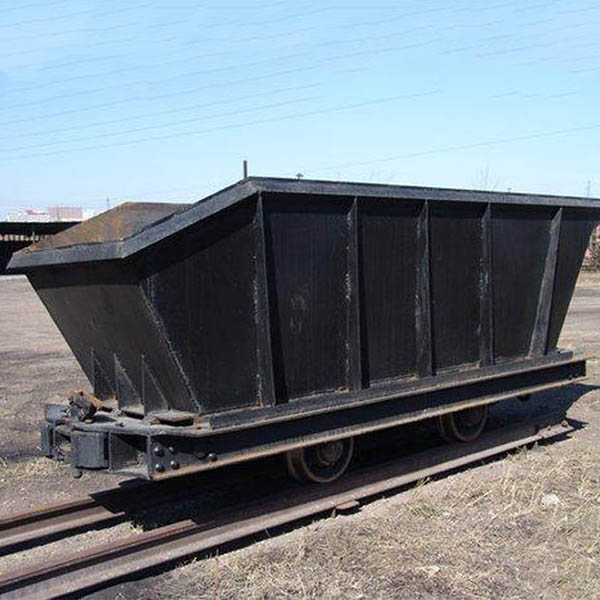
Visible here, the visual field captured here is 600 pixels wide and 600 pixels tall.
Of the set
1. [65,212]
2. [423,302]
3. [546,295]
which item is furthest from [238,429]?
[65,212]

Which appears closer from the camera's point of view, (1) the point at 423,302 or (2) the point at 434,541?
(2) the point at 434,541

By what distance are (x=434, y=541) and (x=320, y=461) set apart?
131 centimetres

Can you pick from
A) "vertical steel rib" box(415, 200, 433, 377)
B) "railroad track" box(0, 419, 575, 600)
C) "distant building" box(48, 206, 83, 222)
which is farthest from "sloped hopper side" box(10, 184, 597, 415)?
"distant building" box(48, 206, 83, 222)

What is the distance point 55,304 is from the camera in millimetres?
6672

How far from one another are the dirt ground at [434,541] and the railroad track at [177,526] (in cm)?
11

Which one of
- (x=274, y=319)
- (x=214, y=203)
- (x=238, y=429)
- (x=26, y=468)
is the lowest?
(x=26, y=468)

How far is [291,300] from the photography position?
603 cm

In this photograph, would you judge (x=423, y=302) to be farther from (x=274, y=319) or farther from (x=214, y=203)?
(x=214, y=203)

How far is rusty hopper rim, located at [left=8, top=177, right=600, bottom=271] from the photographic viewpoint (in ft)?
17.0

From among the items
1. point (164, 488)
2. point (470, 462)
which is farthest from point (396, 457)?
point (164, 488)

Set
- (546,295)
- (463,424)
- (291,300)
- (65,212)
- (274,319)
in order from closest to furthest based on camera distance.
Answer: (274,319) < (291,300) < (463,424) < (546,295) < (65,212)

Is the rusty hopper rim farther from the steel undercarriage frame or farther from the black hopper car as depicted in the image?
the steel undercarriage frame

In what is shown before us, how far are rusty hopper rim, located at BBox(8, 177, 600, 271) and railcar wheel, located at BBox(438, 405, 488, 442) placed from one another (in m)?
2.19

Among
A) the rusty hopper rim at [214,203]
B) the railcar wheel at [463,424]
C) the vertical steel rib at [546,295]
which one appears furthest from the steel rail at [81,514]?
the vertical steel rib at [546,295]
